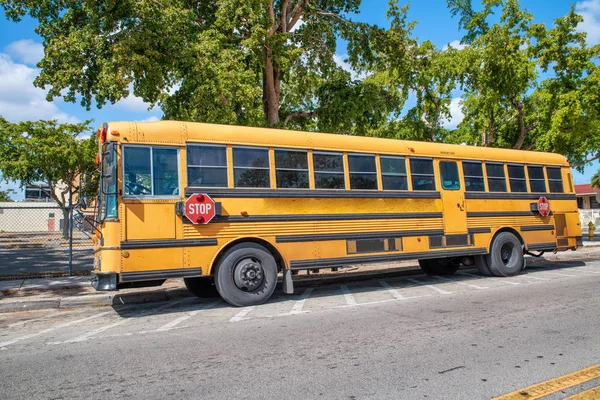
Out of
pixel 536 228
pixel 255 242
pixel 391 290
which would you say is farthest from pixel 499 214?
pixel 255 242

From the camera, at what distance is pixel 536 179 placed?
36.3 feet

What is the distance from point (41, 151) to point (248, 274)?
29037 millimetres

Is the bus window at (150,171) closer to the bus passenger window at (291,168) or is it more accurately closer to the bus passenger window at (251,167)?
the bus passenger window at (251,167)

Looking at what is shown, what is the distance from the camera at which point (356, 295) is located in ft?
27.7

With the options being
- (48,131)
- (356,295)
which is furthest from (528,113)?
(48,131)

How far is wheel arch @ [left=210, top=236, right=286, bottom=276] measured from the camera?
729cm

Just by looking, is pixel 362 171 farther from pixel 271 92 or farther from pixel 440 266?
pixel 271 92

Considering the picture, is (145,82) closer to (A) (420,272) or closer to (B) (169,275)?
(B) (169,275)

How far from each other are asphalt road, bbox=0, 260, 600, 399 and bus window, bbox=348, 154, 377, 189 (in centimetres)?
210

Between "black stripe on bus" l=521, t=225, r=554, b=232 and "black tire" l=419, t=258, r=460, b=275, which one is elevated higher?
"black stripe on bus" l=521, t=225, r=554, b=232

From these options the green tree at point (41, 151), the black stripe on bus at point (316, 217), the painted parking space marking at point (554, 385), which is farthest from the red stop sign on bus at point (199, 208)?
the green tree at point (41, 151)

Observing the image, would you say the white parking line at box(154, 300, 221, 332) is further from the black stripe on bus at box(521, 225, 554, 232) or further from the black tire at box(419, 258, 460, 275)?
the black stripe on bus at box(521, 225, 554, 232)

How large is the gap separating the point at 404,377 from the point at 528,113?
1999 cm

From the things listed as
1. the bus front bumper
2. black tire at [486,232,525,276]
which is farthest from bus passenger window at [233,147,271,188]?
black tire at [486,232,525,276]
